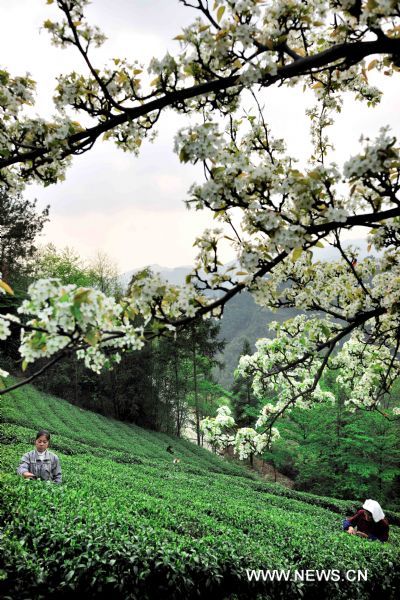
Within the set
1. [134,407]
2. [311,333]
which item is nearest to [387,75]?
[311,333]

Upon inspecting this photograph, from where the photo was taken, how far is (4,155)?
260cm

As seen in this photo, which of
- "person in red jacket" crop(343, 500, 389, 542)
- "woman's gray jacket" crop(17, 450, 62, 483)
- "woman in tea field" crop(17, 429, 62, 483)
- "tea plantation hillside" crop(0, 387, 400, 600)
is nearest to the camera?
"tea plantation hillside" crop(0, 387, 400, 600)

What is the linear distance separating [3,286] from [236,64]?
2.07 m

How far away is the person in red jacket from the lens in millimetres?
7590

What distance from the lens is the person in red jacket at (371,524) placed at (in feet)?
24.9

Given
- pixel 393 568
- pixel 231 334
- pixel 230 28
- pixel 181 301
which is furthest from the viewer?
pixel 231 334

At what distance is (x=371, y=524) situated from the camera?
311 inches

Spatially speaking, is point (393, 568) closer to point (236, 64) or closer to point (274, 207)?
point (274, 207)
